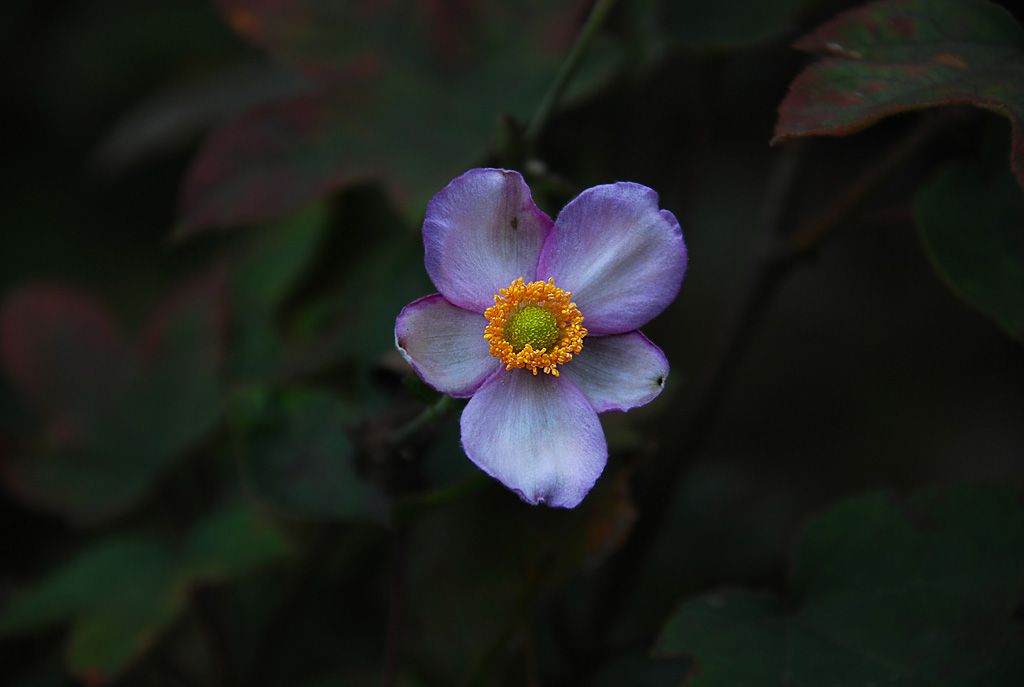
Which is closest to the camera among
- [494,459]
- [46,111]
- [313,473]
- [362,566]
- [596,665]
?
[494,459]

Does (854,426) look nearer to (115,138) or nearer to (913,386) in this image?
(913,386)

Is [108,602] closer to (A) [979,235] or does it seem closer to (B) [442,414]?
(B) [442,414]

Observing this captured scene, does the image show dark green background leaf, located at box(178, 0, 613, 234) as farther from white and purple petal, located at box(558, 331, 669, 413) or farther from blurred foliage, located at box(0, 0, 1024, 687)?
white and purple petal, located at box(558, 331, 669, 413)

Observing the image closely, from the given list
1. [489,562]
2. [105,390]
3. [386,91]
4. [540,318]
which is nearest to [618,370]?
[540,318]

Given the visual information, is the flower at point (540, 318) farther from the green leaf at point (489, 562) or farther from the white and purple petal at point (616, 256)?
the green leaf at point (489, 562)

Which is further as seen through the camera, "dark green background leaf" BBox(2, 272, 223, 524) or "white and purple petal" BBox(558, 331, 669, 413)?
"dark green background leaf" BBox(2, 272, 223, 524)

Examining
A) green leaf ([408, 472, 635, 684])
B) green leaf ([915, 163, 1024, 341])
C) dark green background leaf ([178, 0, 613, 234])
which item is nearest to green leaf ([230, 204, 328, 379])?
dark green background leaf ([178, 0, 613, 234])

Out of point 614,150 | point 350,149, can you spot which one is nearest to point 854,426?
point 614,150
